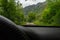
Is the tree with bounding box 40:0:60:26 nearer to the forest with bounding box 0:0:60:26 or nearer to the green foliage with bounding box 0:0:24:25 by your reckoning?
the forest with bounding box 0:0:60:26

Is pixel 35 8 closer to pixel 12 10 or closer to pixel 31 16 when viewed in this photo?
pixel 31 16

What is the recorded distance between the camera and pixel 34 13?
185 centimetres

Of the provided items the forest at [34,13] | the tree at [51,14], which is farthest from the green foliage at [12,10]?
the tree at [51,14]

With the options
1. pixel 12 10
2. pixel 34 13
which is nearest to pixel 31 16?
pixel 34 13

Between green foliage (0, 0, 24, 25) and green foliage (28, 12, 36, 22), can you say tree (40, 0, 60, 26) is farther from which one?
green foliage (0, 0, 24, 25)

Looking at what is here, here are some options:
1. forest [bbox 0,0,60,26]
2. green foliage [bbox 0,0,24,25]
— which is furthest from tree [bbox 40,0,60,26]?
green foliage [bbox 0,0,24,25]

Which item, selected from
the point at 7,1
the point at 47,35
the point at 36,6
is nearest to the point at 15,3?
the point at 7,1

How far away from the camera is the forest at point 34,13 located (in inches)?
70.3

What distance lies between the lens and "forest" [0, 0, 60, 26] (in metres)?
1.79

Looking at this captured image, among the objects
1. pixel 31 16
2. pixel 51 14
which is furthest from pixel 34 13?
pixel 51 14

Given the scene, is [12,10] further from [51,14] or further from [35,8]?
[51,14]

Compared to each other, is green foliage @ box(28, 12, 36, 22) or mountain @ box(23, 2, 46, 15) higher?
mountain @ box(23, 2, 46, 15)

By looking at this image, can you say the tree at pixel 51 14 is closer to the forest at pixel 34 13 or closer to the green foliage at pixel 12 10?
the forest at pixel 34 13

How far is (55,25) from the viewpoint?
176 cm
